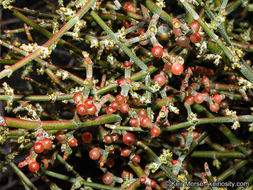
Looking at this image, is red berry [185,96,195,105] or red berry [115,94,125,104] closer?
red berry [115,94,125,104]

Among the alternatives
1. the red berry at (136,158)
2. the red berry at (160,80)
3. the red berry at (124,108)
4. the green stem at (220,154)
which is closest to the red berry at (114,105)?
the red berry at (124,108)

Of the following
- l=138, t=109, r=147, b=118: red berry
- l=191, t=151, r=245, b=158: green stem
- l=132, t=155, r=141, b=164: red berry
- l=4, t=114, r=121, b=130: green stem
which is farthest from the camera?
l=191, t=151, r=245, b=158: green stem

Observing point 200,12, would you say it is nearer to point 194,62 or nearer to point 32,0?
point 194,62

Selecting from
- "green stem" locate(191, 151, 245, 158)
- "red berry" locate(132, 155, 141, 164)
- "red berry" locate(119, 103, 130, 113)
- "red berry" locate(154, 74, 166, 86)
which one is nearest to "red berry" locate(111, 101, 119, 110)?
"red berry" locate(119, 103, 130, 113)

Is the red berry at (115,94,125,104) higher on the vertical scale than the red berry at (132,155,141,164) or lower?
higher

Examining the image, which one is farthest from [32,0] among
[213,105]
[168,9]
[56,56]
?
[213,105]

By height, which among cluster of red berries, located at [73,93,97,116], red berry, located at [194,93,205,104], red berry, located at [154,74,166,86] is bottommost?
red berry, located at [194,93,205,104]

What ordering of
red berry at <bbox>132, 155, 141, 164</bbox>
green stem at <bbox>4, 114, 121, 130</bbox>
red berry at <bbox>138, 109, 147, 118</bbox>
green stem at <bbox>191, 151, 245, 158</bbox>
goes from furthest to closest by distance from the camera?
green stem at <bbox>191, 151, 245, 158</bbox>, red berry at <bbox>132, 155, 141, 164</bbox>, red berry at <bbox>138, 109, 147, 118</bbox>, green stem at <bbox>4, 114, 121, 130</bbox>

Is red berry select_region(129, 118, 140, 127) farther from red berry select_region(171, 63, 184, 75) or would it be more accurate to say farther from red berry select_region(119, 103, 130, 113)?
red berry select_region(171, 63, 184, 75)

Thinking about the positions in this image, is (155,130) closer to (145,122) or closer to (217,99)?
(145,122)
